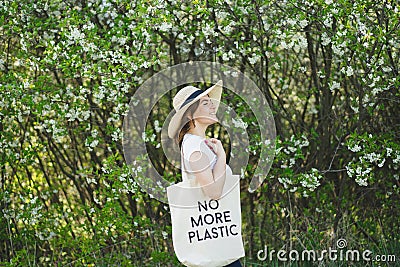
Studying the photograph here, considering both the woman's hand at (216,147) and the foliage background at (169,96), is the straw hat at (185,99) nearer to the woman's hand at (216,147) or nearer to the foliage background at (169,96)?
the woman's hand at (216,147)

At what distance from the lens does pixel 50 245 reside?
16.7 feet

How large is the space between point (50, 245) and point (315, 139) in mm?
2216

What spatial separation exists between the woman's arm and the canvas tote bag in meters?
0.05

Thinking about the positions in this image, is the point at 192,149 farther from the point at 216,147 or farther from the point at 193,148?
the point at 216,147

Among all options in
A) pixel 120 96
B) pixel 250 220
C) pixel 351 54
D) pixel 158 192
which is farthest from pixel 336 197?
pixel 120 96

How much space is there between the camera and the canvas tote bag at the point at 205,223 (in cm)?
265

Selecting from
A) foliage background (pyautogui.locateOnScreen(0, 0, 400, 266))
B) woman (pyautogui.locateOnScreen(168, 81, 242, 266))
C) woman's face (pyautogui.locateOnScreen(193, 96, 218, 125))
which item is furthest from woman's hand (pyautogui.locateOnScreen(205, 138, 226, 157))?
foliage background (pyautogui.locateOnScreen(0, 0, 400, 266))

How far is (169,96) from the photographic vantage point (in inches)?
182

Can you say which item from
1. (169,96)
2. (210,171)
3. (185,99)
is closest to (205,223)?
(210,171)

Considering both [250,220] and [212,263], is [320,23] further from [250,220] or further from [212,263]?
[212,263]

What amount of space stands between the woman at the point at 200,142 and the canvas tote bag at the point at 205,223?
5 centimetres

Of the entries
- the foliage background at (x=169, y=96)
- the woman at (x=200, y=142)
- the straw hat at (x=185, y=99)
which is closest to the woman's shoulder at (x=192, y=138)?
the woman at (x=200, y=142)

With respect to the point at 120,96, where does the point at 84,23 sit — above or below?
above

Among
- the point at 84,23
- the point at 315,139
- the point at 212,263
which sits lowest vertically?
the point at 212,263
